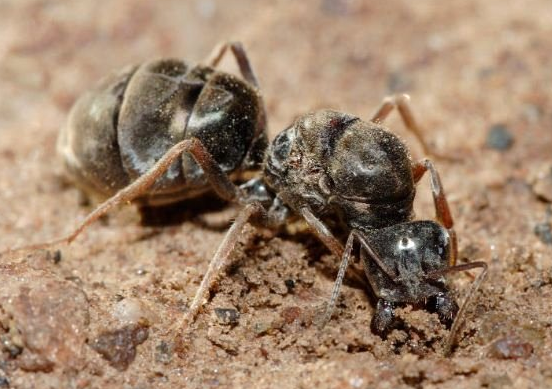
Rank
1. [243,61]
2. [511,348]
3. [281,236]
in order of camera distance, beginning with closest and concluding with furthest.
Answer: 1. [511,348]
2. [281,236]
3. [243,61]

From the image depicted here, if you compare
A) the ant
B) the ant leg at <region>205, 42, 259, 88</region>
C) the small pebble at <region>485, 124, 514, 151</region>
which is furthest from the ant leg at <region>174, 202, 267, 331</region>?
the small pebble at <region>485, 124, 514, 151</region>

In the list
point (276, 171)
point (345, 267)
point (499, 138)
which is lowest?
point (345, 267)

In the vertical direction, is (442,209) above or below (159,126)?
below

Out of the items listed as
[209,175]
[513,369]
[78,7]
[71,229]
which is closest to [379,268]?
[513,369]

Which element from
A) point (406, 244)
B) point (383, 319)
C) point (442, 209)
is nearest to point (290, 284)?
point (383, 319)

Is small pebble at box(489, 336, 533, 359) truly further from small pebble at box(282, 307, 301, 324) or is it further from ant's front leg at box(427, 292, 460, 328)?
small pebble at box(282, 307, 301, 324)

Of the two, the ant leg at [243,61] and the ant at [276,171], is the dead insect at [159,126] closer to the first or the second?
the ant at [276,171]

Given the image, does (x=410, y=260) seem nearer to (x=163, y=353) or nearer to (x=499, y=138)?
(x=163, y=353)

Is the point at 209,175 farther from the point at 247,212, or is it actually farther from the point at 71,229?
the point at 71,229
